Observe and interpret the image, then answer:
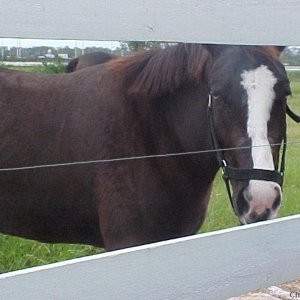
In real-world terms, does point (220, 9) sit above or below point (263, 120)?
above

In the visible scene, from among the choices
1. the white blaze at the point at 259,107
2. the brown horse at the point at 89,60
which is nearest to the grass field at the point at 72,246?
the brown horse at the point at 89,60

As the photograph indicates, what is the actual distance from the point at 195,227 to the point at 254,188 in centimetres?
78

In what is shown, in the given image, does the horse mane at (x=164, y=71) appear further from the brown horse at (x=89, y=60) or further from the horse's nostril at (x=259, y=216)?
the brown horse at (x=89, y=60)

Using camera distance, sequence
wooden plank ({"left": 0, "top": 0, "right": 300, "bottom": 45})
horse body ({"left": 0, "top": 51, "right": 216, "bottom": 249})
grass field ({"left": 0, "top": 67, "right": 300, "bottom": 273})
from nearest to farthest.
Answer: wooden plank ({"left": 0, "top": 0, "right": 300, "bottom": 45}), horse body ({"left": 0, "top": 51, "right": 216, "bottom": 249}), grass field ({"left": 0, "top": 67, "right": 300, "bottom": 273})

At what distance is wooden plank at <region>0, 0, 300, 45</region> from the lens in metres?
1.45

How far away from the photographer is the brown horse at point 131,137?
2.29 m

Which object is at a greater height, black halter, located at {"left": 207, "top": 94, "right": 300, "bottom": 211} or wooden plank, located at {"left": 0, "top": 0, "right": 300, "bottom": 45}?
wooden plank, located at {"left": 0, "top": 0, "right": 300, "bottom": 45}

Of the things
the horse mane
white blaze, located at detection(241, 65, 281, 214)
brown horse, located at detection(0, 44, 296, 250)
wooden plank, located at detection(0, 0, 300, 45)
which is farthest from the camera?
the horse mane

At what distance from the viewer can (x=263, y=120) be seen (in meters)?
2.17

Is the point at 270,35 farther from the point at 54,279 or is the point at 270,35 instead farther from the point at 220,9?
the point at 54,279

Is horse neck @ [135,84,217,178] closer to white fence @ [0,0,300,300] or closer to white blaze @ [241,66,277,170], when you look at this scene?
white blaze @ [241,66,277,170]

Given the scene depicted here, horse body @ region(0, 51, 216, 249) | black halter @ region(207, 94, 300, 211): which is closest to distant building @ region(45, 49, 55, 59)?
horse body @ region(0, 51, 216, 249)

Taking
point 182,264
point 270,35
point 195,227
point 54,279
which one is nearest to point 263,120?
point 270,35

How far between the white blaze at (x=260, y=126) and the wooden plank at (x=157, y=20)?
0.19 metres
